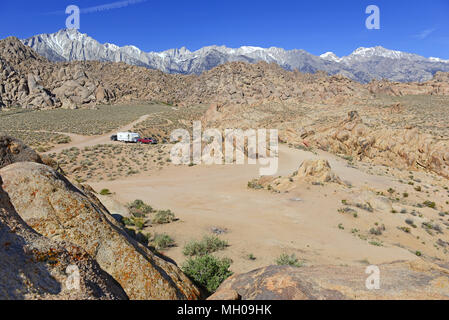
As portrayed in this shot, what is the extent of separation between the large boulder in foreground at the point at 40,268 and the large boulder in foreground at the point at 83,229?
29 cm

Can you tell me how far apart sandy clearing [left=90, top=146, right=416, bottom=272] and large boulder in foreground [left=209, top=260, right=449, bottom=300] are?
133 inches

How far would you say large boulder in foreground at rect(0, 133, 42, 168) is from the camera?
5.18 meters

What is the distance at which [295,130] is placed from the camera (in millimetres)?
41406

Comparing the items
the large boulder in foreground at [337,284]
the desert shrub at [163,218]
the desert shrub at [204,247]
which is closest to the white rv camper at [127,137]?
the desert shrub at [163,218]

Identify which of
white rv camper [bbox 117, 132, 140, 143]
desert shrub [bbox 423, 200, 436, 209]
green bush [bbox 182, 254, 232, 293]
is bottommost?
desert shrub [bbox 423, 200, 436, 209]

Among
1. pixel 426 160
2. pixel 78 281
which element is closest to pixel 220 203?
pixel 78 281

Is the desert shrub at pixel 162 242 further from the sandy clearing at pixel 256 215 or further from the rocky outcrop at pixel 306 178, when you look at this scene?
the rocky outcrop at pixel 306 178

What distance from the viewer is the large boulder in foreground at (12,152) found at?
5.18 m

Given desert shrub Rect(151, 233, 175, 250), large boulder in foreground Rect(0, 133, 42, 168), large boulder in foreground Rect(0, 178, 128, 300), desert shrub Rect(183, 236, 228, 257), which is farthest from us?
desert shrub Rect(151, 233, 175, 250)

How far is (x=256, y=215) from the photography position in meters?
13.4

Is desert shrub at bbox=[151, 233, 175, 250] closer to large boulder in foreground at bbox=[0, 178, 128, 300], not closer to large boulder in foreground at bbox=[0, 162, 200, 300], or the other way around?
large boulder in foreground at bbox=[0, 162, 200, 300]

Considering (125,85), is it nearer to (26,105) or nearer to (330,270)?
(26,105)

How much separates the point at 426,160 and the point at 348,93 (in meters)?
54.2

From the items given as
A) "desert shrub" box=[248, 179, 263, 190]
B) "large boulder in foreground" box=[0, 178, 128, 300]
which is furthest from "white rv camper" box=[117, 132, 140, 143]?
"large boulder in foreground" box=[0, 178, 128, 300]
